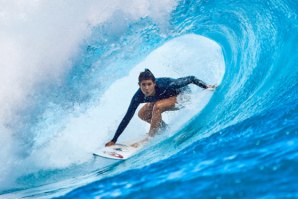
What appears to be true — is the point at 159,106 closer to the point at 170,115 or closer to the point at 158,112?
the point at 158,112

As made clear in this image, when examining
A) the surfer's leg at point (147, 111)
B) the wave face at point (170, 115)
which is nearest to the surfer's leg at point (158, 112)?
the wave face at point (170, 115)

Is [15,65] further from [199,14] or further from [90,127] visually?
[199,14]

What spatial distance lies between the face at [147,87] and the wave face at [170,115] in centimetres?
75

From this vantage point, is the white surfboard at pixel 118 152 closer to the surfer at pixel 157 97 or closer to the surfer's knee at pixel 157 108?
the surfer at pixel 157 97

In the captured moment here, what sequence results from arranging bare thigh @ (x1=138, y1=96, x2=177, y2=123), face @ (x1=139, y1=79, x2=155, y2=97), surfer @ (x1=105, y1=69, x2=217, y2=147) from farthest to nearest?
1. bare thigh @ (x1=138, y1=96, x2=177, y2=123)
2. surfer @ (x1=105, y1=69, x2=217, y2=147)
3. face @ (x1=139, y1=79, x2=155, y2=97)

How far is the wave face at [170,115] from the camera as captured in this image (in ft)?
14.0

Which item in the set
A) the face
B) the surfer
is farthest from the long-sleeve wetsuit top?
the face

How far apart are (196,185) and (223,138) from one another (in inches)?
43.4

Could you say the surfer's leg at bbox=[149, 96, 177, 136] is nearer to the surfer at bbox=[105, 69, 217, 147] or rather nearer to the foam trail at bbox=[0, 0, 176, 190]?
the surfer at bbox=[105, 69, 217, 147]

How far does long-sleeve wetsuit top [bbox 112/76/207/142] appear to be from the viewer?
636 centimetres

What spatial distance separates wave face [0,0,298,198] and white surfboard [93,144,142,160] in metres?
0.15

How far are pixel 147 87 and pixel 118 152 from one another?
1.09 meters

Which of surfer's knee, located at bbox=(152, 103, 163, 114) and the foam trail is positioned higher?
the foam trail

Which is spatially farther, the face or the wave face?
the face
